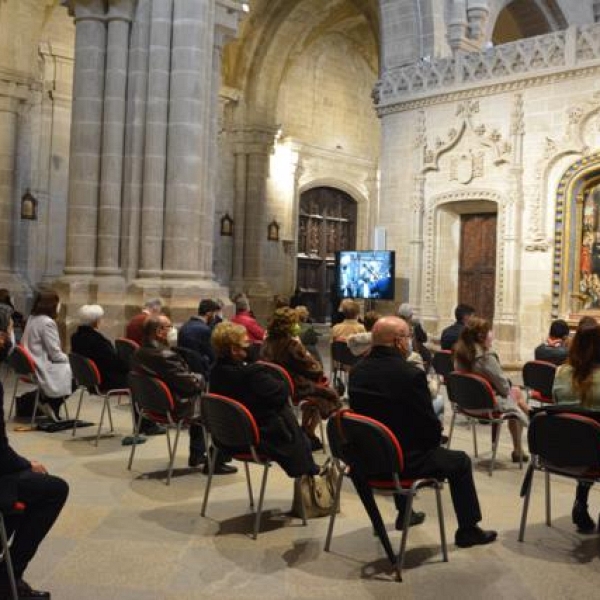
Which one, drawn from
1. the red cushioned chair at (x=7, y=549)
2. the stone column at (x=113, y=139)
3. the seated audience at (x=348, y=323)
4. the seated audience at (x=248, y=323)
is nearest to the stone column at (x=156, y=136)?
the stone column at (x=113, y=139)

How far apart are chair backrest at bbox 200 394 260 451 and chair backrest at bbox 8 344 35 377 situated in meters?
2.93

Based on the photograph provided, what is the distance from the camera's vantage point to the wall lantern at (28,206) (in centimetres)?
1662

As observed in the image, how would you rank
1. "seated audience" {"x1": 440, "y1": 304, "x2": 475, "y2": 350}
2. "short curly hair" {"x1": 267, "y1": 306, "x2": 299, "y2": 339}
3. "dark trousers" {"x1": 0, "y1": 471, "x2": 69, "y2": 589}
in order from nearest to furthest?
"dark trousers" {"x1": 0, "y1": 471, "x2": 69, "y2": 589}
"short curly hair" {"x1": 267, "y1": 306, "x2": 299, "y2": 339}
"seated audience" {"x1": 440, "y1": 304, "x2": 475, "y2": 350}

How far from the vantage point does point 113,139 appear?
36.7 feet

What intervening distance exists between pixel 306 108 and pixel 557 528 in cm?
1914

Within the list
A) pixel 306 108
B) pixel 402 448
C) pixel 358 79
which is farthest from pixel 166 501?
pixel 358 79

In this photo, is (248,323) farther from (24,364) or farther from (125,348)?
(24,364)

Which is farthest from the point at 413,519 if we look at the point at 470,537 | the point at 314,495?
the point at 314,495

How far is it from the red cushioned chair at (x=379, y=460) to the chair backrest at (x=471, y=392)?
2.00m

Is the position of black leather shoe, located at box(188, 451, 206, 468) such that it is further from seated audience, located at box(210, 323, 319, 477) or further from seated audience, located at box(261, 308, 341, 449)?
seated audience, located at box(210, 323, 319, 477)

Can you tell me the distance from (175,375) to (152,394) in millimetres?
273

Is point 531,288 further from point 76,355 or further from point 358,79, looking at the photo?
point 358,79

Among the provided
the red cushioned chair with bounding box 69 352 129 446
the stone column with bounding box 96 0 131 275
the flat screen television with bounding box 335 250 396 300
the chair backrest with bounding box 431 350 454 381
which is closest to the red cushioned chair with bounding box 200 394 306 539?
the red cushioned chair with bounding box 69 352 129 446

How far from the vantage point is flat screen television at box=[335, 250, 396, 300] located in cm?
1462
